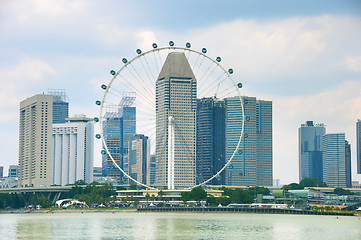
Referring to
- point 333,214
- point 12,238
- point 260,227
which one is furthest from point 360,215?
point 12,238

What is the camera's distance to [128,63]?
172 m

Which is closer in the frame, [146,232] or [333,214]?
[146,232]

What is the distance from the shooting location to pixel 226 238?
112188mm

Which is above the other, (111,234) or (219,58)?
(219,58)

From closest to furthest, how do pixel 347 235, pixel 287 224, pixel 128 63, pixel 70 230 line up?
pixel 347 235
pixel 70 230
pixel 287 224
pixel 128 63

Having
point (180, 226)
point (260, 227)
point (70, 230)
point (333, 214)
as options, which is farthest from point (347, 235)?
point (333, 214)

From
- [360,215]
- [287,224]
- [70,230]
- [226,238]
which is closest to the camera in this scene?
[226,238]

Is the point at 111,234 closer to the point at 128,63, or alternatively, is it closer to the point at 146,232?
the point at 146,232

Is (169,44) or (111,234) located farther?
(169,44)

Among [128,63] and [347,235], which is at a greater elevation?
[128,63]

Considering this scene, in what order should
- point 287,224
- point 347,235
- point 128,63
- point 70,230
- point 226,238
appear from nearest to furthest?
point 226,238 < point 347,235 < point 70,230 < point 287,224 < point 128,63

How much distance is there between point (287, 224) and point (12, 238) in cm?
5525

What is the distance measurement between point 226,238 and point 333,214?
3169 inches

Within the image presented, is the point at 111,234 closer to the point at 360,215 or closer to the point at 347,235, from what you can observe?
the point at 347,235
